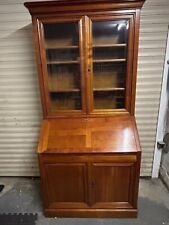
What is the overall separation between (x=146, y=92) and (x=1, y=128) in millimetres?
1661

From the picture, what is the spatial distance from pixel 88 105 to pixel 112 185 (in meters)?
0.75

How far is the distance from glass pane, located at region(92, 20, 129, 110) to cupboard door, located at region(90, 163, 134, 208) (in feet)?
1.81

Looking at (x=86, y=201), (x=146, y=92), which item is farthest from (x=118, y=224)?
(x=146, y=92)

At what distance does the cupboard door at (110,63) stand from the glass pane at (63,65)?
15 cm

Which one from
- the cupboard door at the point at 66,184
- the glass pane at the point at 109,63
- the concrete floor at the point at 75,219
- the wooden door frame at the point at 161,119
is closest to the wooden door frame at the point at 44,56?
the glass pane at the point at 109,63

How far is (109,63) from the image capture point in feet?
6.46

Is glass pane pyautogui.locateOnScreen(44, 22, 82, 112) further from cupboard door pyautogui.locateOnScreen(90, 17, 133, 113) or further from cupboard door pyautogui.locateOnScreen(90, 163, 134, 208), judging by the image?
cupboard door pyautogui.locateOnScreen(90, 163, 134, 208)

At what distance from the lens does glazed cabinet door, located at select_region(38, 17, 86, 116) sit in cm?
182

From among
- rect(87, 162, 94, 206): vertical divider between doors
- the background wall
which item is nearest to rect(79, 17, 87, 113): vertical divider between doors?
rect(87, 162, 94, 206): vertical divider between doors

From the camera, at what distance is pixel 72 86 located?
2.05 m

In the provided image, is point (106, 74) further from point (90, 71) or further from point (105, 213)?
point (105, 213)

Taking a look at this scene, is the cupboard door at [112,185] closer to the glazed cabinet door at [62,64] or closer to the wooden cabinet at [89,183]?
the wooden cabinet at [89,183]

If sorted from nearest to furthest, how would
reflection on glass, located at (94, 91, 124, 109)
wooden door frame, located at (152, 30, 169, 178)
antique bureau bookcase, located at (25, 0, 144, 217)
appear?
antique bureau bookcase, located at (25, 0, 144, 217) < reflection on glass, located at (94, 91, 124, 109) < wooden door frame, located at (152, 30, 169, 178)

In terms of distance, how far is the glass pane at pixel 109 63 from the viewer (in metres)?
1.84
